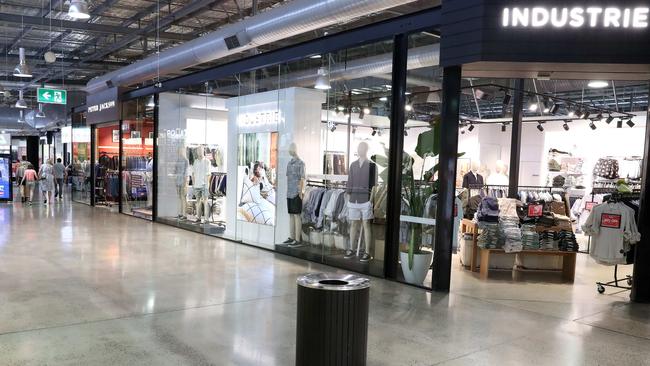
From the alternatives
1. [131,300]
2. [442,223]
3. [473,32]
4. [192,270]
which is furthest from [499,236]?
[131,300]

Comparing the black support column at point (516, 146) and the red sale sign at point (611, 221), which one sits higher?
the black support column at point (516, 146)

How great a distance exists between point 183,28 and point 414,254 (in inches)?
425

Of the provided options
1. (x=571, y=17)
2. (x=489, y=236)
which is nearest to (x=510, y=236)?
(x=489, y=236)

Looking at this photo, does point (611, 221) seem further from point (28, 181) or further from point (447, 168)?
point (28, 181)

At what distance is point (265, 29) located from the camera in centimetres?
802

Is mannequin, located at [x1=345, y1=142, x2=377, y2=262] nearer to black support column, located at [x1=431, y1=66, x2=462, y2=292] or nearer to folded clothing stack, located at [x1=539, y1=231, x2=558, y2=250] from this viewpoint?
black support column, located at [x1=431, y1=66, x2=462, y2=292]

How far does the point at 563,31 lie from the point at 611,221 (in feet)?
7.99

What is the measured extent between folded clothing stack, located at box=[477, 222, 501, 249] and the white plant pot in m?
1.15

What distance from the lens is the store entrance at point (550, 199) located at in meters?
6.45

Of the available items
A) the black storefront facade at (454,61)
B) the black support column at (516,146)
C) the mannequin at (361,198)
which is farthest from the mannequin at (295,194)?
the black support column at (516,146)

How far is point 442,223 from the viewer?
616 cm

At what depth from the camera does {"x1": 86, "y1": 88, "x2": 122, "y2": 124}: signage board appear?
1434 cm

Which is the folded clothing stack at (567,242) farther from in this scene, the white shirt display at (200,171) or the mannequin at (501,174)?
the white shirt display at (200,171)

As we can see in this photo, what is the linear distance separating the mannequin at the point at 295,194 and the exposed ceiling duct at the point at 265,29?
6.31 ft
